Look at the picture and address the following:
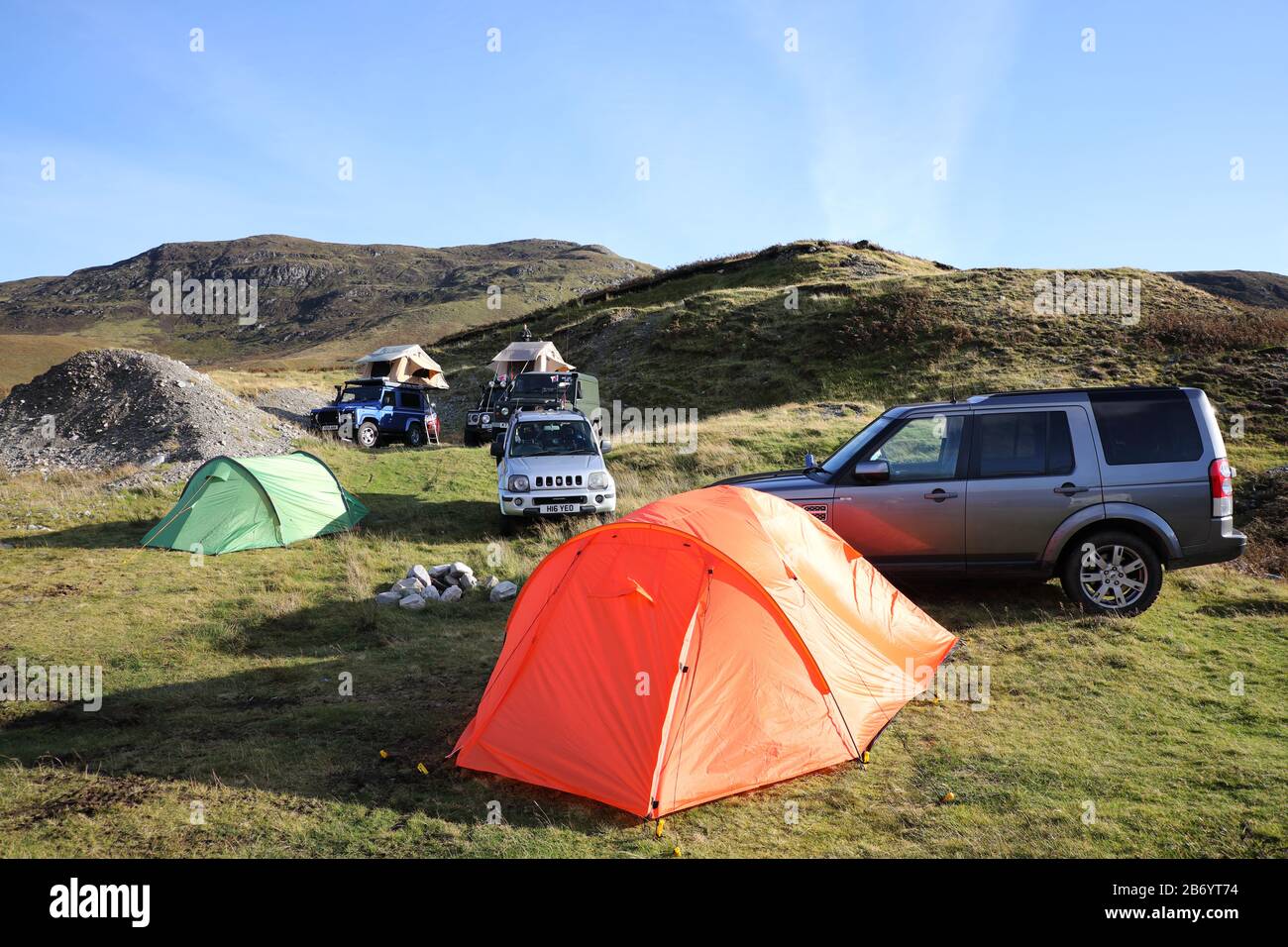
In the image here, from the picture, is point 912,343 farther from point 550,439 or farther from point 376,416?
point 550,439

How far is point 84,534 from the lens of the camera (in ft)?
41.9

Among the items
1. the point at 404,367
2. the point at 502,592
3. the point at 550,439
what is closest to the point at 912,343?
the point at 550,439

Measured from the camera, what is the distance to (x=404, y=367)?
3931 cm

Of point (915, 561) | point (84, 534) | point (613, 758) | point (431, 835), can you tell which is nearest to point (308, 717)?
point (431, 835)

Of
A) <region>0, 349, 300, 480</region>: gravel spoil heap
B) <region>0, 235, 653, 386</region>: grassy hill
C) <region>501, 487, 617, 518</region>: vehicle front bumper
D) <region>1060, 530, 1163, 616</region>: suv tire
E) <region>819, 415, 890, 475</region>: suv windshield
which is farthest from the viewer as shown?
<region>0, 235, 653, 386</region>: grassy hill

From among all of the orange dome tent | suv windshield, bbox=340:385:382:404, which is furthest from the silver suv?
suv windshield, bbox=340:385:382:404

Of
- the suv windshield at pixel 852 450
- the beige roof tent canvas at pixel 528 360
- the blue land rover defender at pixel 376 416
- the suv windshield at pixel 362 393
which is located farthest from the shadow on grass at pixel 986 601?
the beige roof tent canvas at pixel 528 360

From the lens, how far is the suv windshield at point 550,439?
44.8 feet

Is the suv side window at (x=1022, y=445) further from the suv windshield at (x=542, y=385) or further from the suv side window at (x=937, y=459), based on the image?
the suv windshield at (x=542, y=385)

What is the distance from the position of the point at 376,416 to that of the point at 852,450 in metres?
17.8

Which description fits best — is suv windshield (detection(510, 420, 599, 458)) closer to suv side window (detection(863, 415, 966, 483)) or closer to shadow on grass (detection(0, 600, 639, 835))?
shadow on grass (detection(0, 600, 639, 835))

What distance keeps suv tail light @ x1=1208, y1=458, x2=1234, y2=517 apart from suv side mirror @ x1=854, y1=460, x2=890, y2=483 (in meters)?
2.97

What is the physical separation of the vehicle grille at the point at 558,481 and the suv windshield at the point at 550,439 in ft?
2.42

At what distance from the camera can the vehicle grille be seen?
12.8 meters
